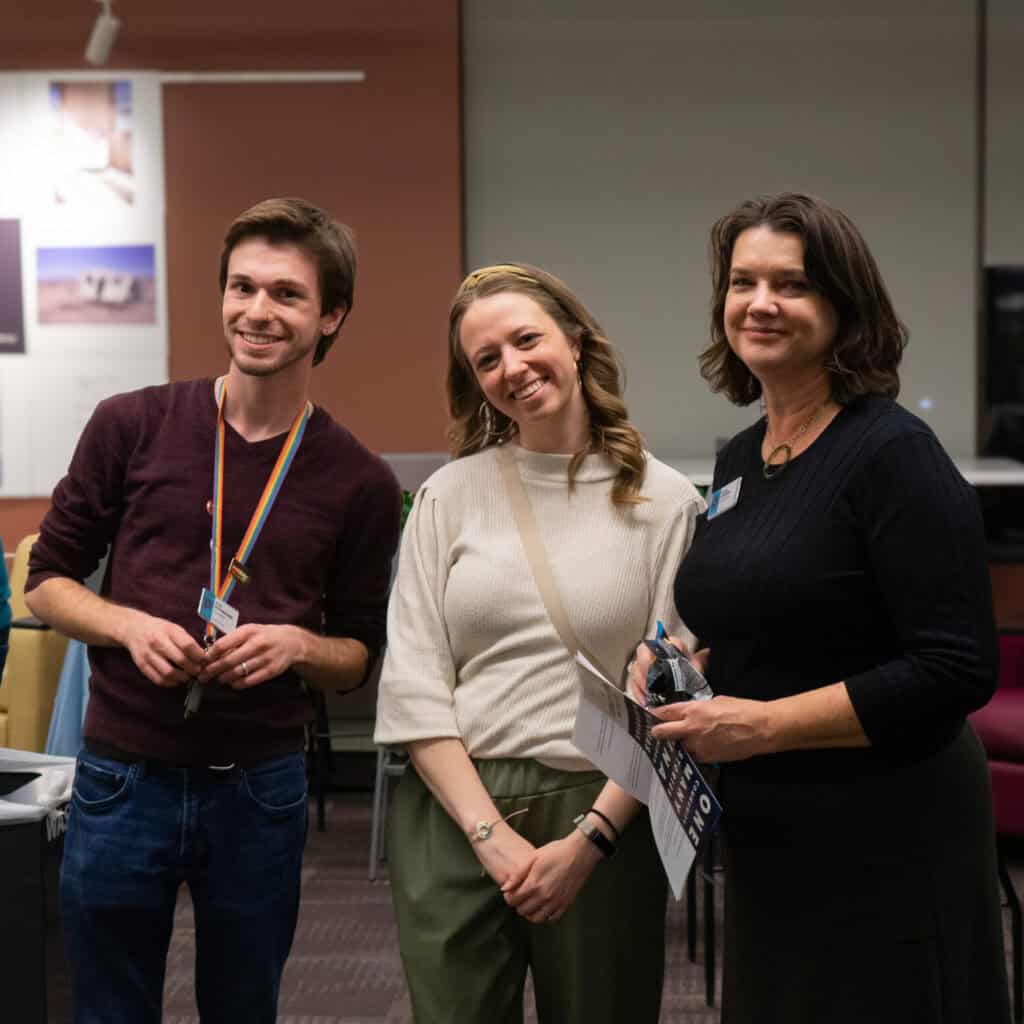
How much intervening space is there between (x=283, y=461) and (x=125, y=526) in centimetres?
22

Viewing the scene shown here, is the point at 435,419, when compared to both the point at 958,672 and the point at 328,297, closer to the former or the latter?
the point at 328,297

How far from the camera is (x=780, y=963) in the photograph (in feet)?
5.08

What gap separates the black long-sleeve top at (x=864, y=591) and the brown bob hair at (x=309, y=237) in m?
0.67

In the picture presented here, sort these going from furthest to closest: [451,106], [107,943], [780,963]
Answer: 1. [451,106]
2. [107,943]
3. [780,963]

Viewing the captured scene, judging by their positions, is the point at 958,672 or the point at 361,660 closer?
the point at 958,672

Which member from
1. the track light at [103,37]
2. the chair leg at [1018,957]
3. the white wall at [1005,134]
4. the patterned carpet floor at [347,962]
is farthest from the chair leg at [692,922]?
the track light at [103,37]

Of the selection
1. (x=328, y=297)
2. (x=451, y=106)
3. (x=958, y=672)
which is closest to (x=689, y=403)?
(x=451, y=106)

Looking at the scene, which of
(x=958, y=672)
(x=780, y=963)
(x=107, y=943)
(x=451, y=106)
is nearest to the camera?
(x=958, y=672)

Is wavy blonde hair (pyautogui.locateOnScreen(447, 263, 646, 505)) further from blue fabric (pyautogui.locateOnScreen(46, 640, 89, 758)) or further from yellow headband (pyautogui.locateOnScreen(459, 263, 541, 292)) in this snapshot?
blue fabric (pyautogui.locateOnScreen(46, 640, 89, 758))

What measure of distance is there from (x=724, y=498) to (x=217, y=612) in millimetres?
641

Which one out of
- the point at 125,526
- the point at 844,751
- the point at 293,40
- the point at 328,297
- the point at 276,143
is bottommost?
the point at 844,751

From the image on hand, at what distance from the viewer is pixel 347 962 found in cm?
351

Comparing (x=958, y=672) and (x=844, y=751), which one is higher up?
(x=958, y=672)

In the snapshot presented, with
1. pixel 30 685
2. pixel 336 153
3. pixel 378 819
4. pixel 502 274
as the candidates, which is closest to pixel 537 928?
pixel 502 274
